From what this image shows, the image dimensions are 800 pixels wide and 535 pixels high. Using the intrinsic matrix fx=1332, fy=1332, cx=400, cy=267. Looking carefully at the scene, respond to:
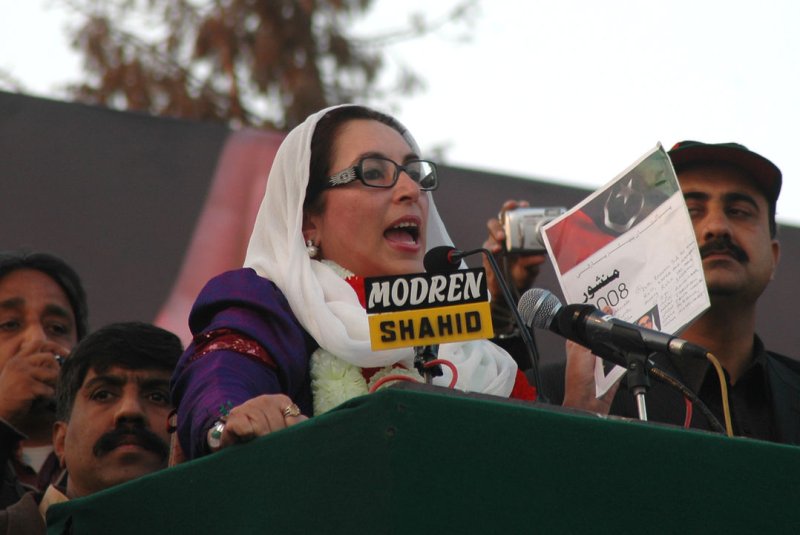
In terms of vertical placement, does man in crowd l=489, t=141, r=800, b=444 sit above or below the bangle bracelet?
above

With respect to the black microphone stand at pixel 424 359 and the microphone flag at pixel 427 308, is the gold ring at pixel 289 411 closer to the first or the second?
the microphone flag at pixel 427 308

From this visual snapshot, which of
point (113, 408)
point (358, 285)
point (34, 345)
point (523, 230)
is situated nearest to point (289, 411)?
point (358, 285)

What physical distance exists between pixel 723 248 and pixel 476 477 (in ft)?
7.29

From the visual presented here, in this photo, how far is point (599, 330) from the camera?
2.53m

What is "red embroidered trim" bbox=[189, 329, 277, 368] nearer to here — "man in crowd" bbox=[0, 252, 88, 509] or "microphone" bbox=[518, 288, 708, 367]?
"microphone" bbox=[518, 288, 708, 367]

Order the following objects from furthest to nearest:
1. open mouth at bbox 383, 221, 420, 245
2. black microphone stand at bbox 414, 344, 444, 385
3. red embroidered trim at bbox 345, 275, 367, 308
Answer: open mouth at bbox 383, 221, 420, 245 < red embroidered trim at bbox 345, 275, 367, 308 < black microphone stand at bbox 414, 344, 444, 385

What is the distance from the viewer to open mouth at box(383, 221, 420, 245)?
307 centimetres

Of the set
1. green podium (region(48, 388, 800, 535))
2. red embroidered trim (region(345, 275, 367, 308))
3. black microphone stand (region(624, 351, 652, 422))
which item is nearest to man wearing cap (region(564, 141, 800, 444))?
red embroidered trim (region(345, 275, 367, 308))

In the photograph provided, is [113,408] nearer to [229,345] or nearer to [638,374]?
[229,345]

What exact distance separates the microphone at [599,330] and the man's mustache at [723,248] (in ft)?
4.54

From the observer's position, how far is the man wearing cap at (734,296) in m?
3.62

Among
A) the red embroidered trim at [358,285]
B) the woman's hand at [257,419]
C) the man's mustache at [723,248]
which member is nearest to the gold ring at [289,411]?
the woman's hand at [257,419]

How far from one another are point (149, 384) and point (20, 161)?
161 centimetres

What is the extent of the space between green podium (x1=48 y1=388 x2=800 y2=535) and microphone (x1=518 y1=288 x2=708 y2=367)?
1.32ft
